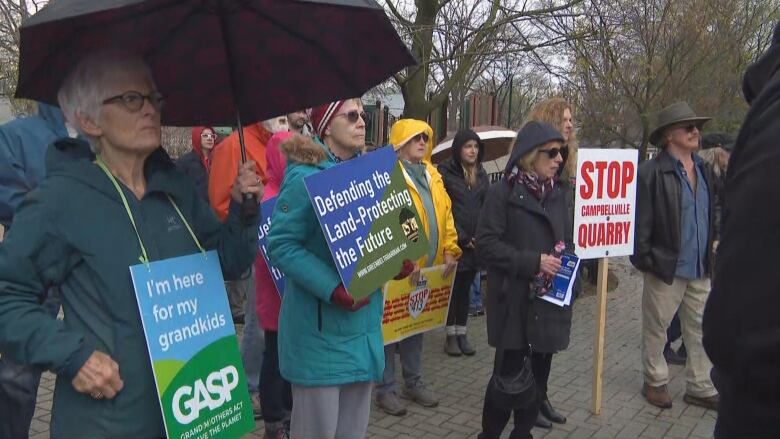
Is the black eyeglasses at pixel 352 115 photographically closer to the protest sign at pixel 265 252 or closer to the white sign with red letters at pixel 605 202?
the protest sign at pixel 265 252

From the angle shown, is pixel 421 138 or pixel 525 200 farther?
pixel 421 138

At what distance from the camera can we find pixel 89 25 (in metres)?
2.05

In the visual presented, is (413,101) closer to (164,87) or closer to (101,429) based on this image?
(164,87)

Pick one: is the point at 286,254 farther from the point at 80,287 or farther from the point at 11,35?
the point at 11,35

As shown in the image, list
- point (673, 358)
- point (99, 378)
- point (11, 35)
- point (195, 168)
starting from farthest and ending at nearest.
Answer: point (11, 35) → point (195, 168) → point (673, 358) → point (99, 378)

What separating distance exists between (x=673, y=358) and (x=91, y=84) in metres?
5.76

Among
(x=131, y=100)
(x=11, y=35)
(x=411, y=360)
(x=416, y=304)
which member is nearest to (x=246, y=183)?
(x=131, y=100)

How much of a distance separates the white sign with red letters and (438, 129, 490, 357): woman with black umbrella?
156 cm

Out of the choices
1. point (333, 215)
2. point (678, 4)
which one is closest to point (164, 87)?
point (333, 215)

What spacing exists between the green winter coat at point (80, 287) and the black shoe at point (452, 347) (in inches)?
177

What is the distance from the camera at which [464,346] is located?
6.36 meters

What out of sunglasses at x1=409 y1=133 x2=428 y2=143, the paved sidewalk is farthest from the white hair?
sunglasses at x1=409 y1=133 x2=428 y2=143

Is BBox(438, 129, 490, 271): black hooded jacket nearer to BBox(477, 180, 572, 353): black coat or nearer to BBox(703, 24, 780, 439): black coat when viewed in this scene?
BBox(477, 180, 572, 353): black coat

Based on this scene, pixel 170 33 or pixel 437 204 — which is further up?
pixel 170 33
